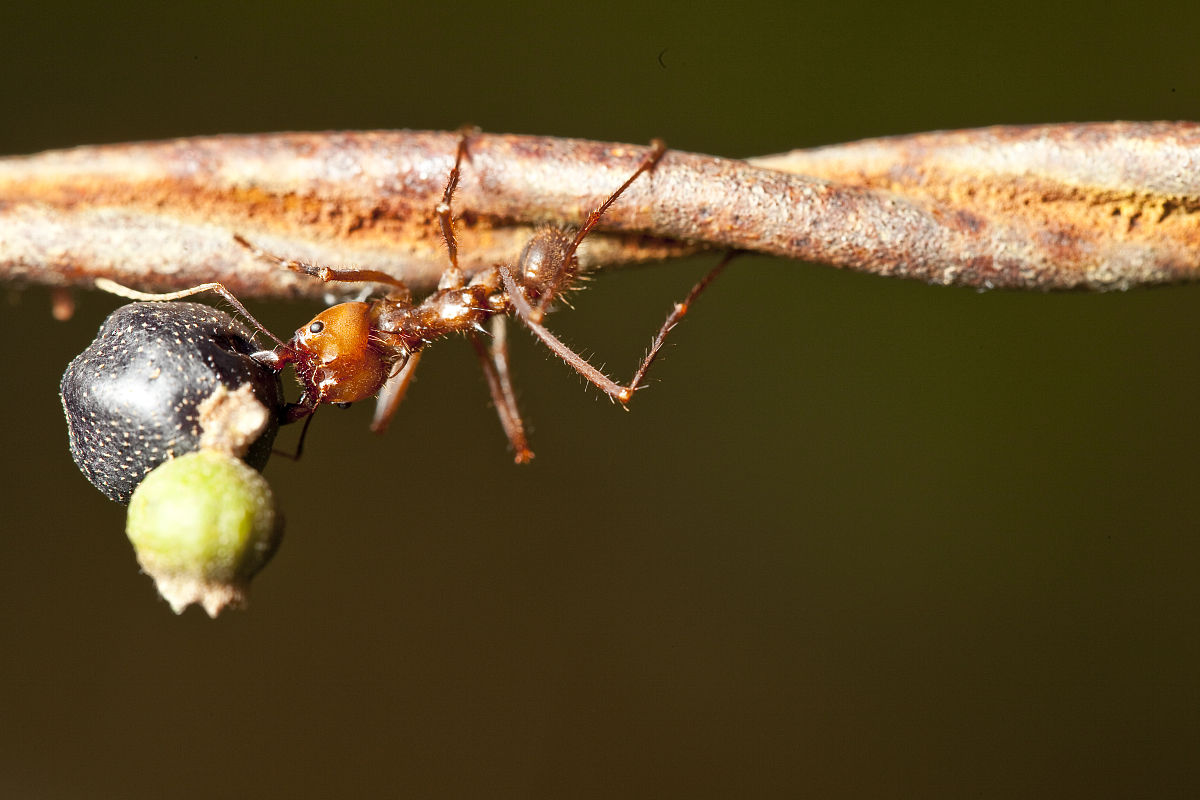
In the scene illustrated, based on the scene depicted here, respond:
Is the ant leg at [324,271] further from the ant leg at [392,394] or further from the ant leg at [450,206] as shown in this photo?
the ant leg at [392,394]

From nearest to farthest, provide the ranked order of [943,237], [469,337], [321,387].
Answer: [943,237] → [321,387] → [469,337]

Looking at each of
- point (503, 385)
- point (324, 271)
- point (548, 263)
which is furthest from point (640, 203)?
point (503, 385)

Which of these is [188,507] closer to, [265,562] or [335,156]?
[265,562]

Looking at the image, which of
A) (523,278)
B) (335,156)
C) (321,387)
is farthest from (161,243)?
(523,278)

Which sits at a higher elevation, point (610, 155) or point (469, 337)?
point (469, 337)

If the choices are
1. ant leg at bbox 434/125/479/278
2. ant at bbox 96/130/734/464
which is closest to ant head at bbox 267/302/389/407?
ant at bbox 96/130/734/464

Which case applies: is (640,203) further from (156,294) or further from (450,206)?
(156,294)
